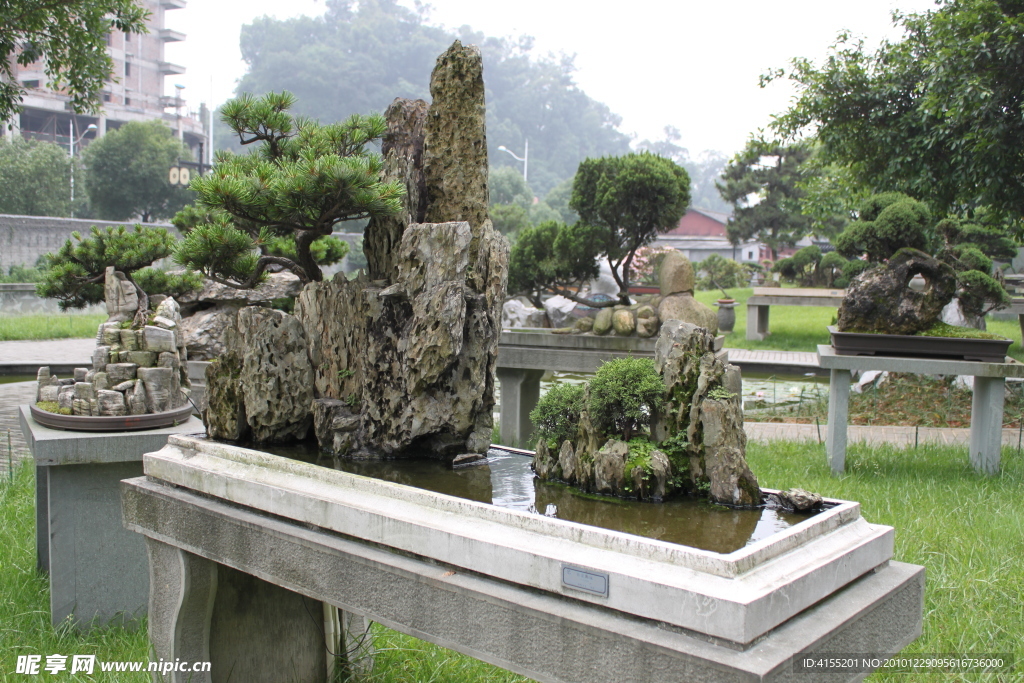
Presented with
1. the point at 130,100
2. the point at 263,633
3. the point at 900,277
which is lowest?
the point at 263,633

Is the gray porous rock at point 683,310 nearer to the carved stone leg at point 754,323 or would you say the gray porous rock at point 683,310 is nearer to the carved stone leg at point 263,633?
the carved stone leg at point 263,633

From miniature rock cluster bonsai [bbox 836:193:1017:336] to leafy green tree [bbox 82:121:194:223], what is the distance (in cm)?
2906

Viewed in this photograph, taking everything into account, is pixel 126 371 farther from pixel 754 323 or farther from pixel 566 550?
pixel 754 323

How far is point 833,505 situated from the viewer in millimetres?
2246

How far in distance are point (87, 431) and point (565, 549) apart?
2665 mm

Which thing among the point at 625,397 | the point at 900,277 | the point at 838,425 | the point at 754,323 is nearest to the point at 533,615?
the point at 625,397

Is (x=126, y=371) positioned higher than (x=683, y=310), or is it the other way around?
(x=683, y=310)

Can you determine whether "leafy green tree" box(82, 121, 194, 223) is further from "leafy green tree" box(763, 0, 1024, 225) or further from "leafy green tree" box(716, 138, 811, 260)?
"leafy green tree" box(763, 0, 1024, 225)

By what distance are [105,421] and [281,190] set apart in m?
1.55

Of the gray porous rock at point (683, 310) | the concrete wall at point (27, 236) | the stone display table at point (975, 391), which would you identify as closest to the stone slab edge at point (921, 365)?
the stone display table at point (975, 391)

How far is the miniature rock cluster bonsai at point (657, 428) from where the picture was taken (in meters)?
2.32

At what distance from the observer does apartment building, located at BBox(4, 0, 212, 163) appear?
4338cm

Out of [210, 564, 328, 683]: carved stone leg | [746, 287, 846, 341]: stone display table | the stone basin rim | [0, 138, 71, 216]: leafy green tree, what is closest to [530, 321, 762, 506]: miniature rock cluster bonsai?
the stone basin rim

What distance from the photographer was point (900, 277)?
5.99m
